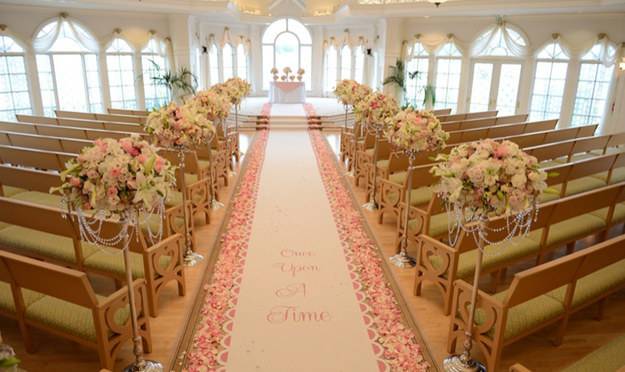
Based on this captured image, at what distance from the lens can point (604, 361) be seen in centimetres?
275

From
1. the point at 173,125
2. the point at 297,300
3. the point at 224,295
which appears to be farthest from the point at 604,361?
the point at 173,125

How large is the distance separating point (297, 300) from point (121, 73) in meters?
11.5

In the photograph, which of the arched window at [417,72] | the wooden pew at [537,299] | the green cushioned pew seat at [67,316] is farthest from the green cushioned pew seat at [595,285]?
the arched window at [417,72]

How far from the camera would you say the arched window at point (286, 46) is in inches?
758

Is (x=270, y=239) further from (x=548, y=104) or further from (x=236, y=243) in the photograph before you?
(x=548, y=104)

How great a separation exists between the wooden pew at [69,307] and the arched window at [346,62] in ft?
54.2

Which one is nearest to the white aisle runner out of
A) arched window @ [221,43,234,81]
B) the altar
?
the altar

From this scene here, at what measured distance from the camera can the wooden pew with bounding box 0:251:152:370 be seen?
2904mm

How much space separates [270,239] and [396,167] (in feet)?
6.95

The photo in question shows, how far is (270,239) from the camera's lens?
5516mm

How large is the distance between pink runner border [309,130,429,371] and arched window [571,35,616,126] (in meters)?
7.48

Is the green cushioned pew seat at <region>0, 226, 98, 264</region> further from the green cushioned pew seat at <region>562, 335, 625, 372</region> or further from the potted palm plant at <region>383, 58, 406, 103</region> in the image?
the potted palm plant at <region>383, 58, 406, 103</region>

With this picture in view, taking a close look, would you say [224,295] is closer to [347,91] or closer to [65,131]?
[65,131]

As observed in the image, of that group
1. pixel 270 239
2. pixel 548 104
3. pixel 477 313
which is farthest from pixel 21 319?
pixel 548 104
